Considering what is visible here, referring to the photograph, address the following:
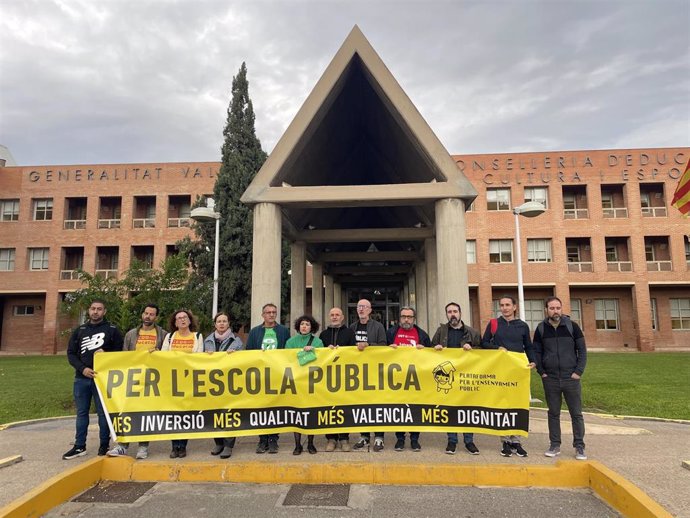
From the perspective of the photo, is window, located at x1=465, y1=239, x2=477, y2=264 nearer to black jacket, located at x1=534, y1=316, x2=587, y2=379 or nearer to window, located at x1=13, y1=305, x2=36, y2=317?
black jacket, located at x1=534, y1=316, x2=587, y2=379

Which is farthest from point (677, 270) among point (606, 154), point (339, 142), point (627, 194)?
point (339, 142)

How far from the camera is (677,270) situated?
30.4 meters

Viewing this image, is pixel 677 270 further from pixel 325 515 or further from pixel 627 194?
pixel 325 515

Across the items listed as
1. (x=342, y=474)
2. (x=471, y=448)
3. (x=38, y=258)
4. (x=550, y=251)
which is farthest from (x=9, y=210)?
(x=550, y=251)

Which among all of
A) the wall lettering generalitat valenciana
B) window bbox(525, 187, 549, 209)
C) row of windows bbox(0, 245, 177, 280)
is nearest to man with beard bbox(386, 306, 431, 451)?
window bbox(525, 187, 549, 209)

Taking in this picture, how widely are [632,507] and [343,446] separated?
3.44 metres

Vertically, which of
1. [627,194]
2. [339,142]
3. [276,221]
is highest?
[627,194]

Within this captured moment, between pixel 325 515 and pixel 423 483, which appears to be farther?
pixel 423 483

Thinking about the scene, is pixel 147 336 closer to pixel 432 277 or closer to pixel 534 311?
pixel 432 277

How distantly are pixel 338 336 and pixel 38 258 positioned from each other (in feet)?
116

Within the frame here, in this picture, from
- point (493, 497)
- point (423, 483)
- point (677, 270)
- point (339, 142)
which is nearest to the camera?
point (493, 497)

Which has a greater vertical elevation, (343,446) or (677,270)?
(677,270)

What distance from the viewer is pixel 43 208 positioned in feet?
111

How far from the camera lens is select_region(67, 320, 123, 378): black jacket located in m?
6.34
